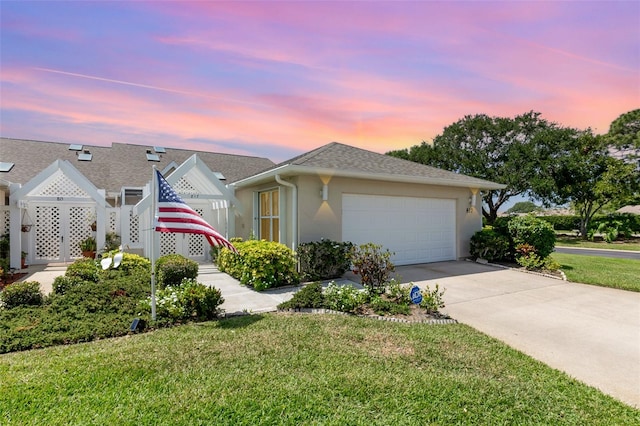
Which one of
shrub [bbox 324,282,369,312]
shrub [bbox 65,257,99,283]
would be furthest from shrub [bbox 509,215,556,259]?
shrub [bbox 65,257,99,283]

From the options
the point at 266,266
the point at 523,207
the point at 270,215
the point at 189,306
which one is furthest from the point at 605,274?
the point at 523,207

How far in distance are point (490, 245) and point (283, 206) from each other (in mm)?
7502

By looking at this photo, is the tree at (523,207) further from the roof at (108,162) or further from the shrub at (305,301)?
the shrub at (305,301)

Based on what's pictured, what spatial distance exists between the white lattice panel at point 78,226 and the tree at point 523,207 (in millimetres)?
31349

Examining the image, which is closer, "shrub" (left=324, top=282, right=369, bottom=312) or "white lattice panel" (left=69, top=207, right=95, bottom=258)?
"shrub" (left=324, top=282, right=369, bottom=312)

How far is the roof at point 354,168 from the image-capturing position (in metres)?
9.15

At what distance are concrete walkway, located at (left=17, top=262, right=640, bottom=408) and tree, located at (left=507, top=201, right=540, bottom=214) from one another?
921 inches

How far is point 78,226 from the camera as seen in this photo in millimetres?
12633

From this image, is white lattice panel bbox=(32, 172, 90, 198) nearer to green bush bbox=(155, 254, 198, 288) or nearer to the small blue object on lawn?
green bush bbox=(155, 254, 198, 288)

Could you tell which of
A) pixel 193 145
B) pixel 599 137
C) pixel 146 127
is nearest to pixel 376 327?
pixel 146 127

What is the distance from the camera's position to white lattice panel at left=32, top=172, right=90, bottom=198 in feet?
38.5

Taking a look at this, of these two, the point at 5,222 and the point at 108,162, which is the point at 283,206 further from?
the point at 108,162

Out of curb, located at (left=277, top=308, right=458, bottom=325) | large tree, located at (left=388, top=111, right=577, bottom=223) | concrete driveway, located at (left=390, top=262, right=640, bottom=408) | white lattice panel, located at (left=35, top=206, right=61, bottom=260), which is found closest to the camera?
concrete driveway, located at (left=390, top=262, right=640, bottom=408)

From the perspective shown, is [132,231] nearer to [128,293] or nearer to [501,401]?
[128,293]
